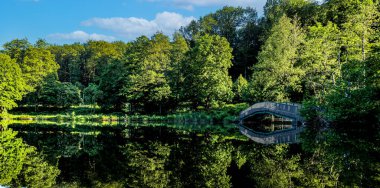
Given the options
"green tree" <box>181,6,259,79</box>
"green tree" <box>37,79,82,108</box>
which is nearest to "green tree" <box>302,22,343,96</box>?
"green tree" <box>181,6,259,79</box>

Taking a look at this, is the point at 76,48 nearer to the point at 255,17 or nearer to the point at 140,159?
the point at 255,17

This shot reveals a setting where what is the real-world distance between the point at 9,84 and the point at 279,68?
3595 cm

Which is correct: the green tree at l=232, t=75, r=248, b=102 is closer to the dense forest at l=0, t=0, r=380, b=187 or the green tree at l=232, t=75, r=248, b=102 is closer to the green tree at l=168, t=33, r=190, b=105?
the dense forest at l=0, t=0, r=380, b=187

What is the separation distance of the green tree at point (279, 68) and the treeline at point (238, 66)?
10cm

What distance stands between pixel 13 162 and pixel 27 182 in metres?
4.72

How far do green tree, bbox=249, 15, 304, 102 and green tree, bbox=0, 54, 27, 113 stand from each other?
31.5 m

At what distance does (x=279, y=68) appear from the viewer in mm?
36562

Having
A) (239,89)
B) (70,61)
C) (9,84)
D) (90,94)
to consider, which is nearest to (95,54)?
(70,61)

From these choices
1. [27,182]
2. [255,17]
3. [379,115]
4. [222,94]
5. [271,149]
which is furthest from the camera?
[255,17]

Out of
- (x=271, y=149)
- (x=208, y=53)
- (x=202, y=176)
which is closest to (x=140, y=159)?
(x=202, y=176)

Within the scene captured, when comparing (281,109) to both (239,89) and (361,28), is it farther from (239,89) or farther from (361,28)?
(239,89)

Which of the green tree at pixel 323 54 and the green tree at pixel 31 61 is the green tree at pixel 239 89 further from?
the green tree at pixel 31 61

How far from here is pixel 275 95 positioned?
38.0 metres

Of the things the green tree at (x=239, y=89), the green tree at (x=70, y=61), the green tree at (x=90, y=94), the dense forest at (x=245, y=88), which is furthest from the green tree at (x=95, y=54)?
the green tree at (x=239, y=89)
